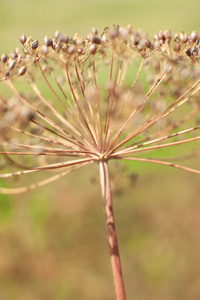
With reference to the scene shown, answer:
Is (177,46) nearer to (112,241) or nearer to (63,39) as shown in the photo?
(63,39)

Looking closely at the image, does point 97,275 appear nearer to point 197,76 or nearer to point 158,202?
point 158,202

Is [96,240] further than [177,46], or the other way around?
[96,240]

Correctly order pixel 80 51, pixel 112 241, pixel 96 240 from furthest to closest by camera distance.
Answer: pixel 96 240 → pixel 80 51 → pixel 112 241

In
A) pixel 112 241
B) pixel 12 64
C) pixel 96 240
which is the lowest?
pixel 96 240

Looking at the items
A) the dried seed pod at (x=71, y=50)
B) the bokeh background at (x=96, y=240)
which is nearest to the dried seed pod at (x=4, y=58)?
the dried seed pod at (x=71, y=50)

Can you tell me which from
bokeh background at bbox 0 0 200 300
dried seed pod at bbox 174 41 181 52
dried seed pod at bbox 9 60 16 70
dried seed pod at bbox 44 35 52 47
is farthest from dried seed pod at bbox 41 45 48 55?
bokeh background at bbox 0 0 200 300

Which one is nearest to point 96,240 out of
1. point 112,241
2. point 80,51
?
point 112,241

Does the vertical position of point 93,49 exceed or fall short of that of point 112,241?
it exceeds it

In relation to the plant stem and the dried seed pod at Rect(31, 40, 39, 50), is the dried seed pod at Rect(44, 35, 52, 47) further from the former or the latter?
the plant stem
